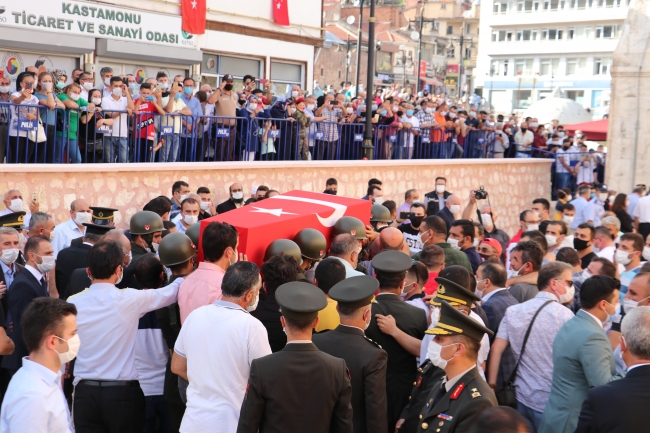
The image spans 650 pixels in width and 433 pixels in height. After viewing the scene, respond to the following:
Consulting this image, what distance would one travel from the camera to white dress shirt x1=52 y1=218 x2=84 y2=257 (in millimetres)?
8547

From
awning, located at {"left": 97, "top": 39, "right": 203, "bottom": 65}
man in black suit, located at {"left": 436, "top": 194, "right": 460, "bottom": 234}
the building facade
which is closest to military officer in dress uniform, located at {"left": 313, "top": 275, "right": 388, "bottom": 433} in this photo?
man in black suit, located at {"left": 436, "top": 194, "right": 460, "bottom": 234}

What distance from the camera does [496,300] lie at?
20.0 ft

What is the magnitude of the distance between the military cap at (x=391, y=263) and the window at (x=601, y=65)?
74681mm

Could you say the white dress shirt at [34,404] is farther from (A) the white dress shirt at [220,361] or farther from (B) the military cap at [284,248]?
(B) the military cap at [284,248]

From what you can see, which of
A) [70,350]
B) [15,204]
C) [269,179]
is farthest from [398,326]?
[269,179]

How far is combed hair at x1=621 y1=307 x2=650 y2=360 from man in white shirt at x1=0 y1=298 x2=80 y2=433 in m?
2.94

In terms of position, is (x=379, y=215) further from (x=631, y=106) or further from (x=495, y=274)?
(x=631, y=106)

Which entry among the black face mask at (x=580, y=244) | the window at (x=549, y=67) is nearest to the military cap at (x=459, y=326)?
the black face mask at (x=580, y=244)

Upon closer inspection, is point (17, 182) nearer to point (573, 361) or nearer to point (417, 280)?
point (417, 280)

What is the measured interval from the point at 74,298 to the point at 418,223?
5647 millimetres

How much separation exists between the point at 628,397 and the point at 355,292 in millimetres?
1622

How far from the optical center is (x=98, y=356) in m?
5.13

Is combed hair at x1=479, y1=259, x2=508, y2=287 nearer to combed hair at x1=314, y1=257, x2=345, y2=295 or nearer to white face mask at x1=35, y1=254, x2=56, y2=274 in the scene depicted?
combed hair at x1=314, y1=257, x2=345, y2=295

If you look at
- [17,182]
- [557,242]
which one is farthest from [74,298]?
[557,242]
